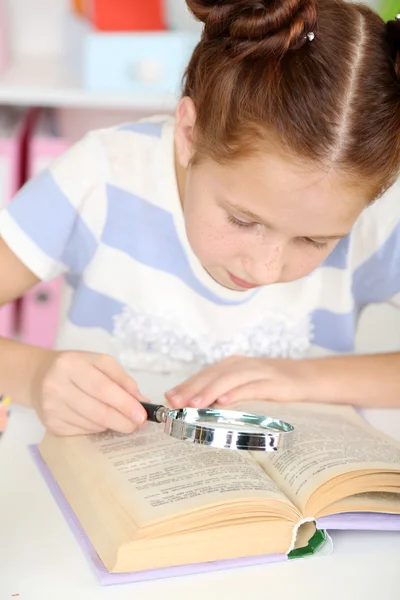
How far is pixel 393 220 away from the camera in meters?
1.11

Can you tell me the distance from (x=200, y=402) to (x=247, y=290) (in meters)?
0.30

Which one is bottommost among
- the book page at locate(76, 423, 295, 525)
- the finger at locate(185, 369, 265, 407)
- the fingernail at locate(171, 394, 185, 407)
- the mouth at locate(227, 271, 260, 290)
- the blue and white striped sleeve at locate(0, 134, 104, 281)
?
the finger at locate(185, 369, 265, 407)

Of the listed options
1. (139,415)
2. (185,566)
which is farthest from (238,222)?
(185,566)

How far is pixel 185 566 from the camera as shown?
667 mm

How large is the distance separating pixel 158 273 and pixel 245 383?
271mm

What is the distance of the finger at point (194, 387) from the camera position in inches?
34.3

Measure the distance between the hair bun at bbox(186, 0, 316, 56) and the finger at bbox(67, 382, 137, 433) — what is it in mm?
361

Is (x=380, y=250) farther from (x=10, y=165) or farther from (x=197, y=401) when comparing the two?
(x=10, y=165)

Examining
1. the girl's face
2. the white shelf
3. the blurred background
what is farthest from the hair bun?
the white shelf

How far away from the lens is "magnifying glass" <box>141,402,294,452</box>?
27.4 inches

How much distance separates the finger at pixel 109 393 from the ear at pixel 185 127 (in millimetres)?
267

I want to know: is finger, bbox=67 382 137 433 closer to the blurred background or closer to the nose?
the nose

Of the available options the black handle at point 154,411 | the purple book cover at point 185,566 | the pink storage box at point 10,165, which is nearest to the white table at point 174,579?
the purple book cover at point 185,566

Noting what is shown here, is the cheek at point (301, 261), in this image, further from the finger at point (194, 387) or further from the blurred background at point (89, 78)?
the blurred background at point (89, 78)
